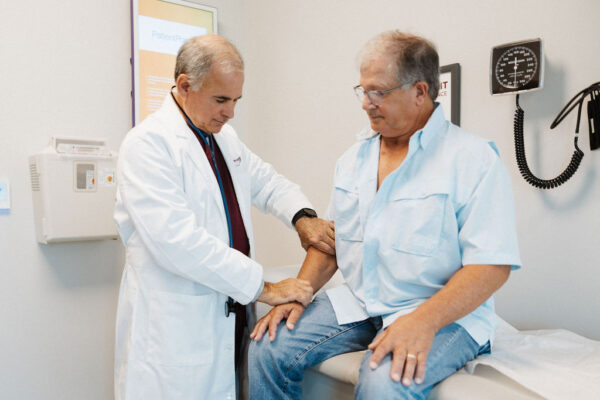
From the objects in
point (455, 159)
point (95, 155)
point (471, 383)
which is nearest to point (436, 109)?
point (455, 159)

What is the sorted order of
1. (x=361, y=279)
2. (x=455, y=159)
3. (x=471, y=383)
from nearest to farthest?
(x=471, y=383)
(x=455, y=159)
(x=361, y=279)

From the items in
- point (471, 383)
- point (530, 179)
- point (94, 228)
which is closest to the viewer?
point (471, 383)

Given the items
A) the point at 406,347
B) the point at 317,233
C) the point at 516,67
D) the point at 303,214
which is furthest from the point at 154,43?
the point at 406,347

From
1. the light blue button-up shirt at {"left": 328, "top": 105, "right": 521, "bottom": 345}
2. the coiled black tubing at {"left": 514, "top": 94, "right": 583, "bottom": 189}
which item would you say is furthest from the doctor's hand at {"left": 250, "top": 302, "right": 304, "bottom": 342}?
the coiled black tubing at {"left": 514, "top": 94, "right": 583, "bottom": 189}

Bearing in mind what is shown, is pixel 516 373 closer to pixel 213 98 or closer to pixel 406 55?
pixel 406 55

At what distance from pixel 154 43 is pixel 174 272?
132 centimetres

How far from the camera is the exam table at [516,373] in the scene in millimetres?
1026

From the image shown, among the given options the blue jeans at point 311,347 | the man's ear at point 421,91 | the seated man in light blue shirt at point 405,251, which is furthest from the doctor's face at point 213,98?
the blue jeans at point 311,347

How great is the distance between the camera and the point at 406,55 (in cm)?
126

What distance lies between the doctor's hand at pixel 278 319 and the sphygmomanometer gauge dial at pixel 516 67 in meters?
0.89

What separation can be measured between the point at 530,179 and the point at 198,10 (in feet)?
5.58

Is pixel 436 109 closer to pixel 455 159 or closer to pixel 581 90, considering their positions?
pixel 455 159

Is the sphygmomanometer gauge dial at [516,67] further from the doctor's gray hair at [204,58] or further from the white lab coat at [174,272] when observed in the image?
the white lab coat at [174,272]

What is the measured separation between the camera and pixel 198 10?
2391 mm
